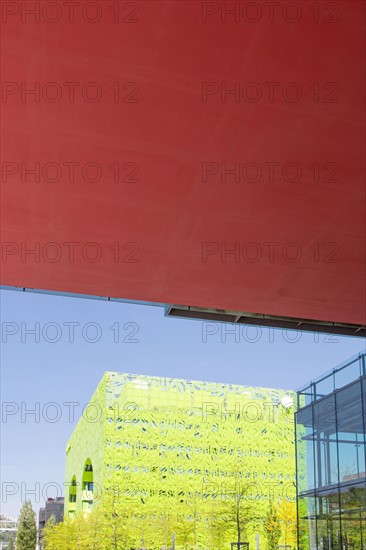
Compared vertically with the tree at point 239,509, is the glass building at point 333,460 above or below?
above

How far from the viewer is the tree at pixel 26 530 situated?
6397 centimetres

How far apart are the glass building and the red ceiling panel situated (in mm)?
4877

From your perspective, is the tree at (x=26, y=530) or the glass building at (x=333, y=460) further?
the tree at (x=26, y=530)

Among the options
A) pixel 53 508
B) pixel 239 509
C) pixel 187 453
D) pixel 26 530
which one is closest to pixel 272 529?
pixel 239 509

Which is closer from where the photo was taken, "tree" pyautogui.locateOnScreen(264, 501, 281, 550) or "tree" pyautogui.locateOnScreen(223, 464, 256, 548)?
"tree" pyautogui.locateOnScreen(223, 464, 256, 548)

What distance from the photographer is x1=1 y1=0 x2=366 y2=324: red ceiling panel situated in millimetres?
3225

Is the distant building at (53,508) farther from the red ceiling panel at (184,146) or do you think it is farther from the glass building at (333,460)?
the red ceiling panel at (184,146)

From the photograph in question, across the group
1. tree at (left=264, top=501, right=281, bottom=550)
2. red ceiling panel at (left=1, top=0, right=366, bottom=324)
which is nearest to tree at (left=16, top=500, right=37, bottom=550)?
tree at (left=264, top=501, right=281, bottom=550)

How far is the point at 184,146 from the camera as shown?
Result: 13.7 feet

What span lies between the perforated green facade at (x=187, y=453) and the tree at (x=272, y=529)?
376mm

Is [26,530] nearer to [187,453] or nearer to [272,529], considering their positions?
[187,453]

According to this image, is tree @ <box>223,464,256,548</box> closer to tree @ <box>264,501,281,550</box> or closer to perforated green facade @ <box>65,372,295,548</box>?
perforated green facade @ <box>65,372,295,548</box>

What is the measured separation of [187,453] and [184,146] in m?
41.4

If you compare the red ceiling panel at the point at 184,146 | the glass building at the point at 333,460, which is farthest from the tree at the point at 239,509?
the red ceiling panel at the point at 184,146
